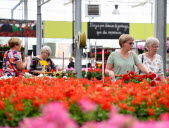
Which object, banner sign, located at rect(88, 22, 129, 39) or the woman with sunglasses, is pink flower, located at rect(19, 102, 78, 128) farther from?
banner sign, located at rect(88, 22, 129, 39)

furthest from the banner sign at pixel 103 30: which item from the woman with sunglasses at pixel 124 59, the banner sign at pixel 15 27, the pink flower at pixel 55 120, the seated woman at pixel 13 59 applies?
the pink flower at pixel 55 120

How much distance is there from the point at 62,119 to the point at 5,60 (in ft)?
Answer: 13.7

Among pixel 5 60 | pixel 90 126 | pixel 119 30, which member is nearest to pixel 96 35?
pixel 119 30

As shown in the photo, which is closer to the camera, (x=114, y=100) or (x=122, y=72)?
(x=114, y=100)

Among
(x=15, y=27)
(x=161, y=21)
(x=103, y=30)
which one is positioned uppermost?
(x=15, y=27)

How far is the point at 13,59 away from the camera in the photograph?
4996 millimetres

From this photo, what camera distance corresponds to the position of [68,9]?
20.8 meters

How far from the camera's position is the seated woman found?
495cm

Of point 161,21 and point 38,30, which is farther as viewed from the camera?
point 38,30

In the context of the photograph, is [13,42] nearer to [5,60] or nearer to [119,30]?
[5,60]

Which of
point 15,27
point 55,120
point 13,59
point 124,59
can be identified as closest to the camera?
point 55,120

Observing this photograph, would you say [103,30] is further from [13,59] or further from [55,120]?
[55,120]

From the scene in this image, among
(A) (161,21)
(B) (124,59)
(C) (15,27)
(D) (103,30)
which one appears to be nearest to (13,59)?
(B) (124,59)

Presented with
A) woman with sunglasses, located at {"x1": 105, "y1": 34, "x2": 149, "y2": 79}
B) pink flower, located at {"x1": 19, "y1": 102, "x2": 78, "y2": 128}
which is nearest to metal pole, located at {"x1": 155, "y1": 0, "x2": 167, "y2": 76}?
woman with sunglasses, located at {"x1": 105, "y1": 34, "x2": 149, "y2": 79}
